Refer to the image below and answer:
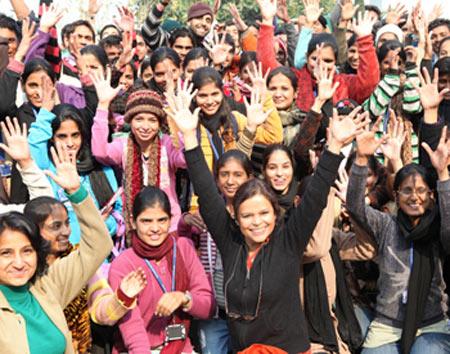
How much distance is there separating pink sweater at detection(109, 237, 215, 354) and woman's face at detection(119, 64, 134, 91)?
111 inches

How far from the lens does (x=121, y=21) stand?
834cm

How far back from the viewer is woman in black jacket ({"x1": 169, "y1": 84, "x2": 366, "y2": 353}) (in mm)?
4617

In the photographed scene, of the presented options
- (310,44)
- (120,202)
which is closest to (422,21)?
(310,44)

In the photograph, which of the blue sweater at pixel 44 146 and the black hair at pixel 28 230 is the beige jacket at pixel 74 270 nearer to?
the black hair at pixel 28 230

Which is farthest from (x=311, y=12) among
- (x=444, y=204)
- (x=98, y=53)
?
(x=444, y=204)

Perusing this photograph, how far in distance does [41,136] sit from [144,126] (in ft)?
2.79

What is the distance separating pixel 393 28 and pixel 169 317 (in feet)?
17.1

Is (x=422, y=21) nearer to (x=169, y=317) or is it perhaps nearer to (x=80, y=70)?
(x=80, y=70)

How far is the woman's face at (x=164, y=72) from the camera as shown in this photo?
23.9ft

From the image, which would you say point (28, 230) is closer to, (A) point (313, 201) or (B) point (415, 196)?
(A) point (313, 201)

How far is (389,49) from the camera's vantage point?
25.5 feet

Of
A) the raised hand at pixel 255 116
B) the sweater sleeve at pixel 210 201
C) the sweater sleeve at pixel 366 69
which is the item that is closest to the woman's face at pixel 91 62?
the raised hand at pixel 255 116

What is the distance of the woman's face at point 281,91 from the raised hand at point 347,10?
104 inches

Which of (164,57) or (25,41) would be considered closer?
(25,41)
